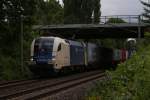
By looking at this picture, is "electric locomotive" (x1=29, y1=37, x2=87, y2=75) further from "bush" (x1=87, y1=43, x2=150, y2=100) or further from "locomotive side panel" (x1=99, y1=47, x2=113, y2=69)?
"locomotive side panel" (x1=99, y1=47, x2=113, y2=69)

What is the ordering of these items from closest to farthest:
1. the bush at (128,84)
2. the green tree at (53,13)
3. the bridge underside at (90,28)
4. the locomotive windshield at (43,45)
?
the bush at (128,84)
the locomotive windshield at (43,45)
the bridge underside at (90,28)
the green tree at (53,13)

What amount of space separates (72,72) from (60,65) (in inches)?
351

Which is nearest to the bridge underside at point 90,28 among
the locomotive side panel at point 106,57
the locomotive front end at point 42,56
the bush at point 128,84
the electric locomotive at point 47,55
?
the locomotive side panel at point 106,57

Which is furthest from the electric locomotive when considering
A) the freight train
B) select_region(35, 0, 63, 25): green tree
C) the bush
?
select_region(35, 0, 63, 25): green tree

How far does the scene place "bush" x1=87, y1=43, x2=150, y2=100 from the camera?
9.77 metres

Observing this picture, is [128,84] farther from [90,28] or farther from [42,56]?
[90,28]

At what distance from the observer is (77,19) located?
3029 inches

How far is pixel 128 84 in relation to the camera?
37.1 feet

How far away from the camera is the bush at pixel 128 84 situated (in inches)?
384

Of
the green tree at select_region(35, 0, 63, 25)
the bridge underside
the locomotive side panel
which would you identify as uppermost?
the green tree at select_region(35, 0, 63, 25)

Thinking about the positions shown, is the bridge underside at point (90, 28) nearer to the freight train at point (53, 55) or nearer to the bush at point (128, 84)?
the freight train at point (53, 55)

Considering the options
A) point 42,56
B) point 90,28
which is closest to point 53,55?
point 42,56

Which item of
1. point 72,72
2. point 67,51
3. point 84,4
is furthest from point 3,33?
point 84,4

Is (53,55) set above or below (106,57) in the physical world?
above
